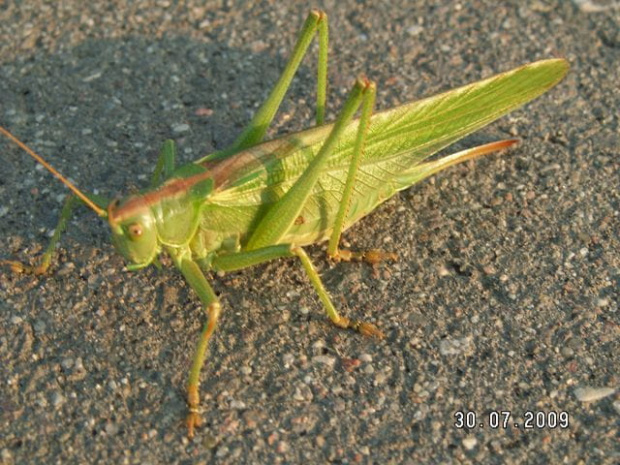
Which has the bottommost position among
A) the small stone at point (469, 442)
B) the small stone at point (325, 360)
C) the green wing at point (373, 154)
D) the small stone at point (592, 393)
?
the small stone at point (469, 442)

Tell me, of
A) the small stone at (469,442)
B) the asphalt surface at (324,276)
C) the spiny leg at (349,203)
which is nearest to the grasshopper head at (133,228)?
the asphalt surface at (324,276)

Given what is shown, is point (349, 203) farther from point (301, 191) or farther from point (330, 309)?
point (330, 309)

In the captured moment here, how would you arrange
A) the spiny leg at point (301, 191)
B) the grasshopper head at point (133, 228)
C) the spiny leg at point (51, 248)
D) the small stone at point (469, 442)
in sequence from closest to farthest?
1. the small stone at point (469, 442)
2. the grasshopper head at point (133, 228)
3. the spiny leg at point (301, 191)
4. the spiny leg at point (51, 248)

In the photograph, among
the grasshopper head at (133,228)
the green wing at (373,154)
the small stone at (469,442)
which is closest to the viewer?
the small stone at (469,442)

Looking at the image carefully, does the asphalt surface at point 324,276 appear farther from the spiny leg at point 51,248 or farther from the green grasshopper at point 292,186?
the green grasshopper at point 292,186

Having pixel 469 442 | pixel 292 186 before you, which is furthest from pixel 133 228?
pixel 469 442

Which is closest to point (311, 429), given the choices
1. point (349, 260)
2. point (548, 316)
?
point (349, 260)

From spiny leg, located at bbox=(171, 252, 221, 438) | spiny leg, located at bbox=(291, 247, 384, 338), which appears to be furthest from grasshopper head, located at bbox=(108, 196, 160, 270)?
spiny leg, located at bbox=(291, 247, 384, 338)
